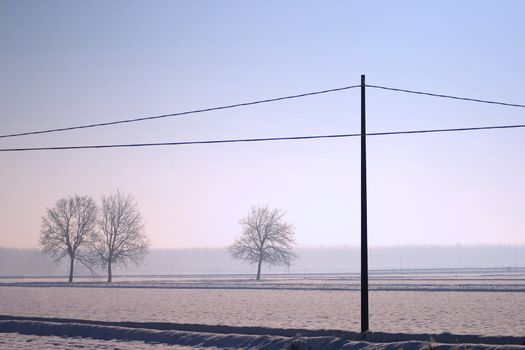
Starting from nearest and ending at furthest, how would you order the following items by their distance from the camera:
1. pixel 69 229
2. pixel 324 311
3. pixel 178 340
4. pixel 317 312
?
pixel 178 340
pixel 317 312
pixel 324 311
pixel 69 229

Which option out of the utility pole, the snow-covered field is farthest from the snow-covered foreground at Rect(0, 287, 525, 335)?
the utility pole

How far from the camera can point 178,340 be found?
1923cm

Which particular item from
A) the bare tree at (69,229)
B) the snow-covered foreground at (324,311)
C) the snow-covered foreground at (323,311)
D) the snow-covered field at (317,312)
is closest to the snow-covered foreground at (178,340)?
the snow-covered field at (317,312)

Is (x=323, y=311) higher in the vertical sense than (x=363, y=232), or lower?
lower

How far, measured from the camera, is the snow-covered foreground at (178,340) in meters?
16.7

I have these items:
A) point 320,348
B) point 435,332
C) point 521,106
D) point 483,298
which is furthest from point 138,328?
point 483,298

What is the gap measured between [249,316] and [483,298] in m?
15.1

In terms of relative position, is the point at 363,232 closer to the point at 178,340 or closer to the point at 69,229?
the point at 178,340

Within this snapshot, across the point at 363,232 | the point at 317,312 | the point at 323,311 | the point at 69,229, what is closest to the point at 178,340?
the point at 363,232

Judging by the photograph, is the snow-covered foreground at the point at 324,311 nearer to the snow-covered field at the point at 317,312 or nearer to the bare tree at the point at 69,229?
the snow-covered field at the point at 317,312

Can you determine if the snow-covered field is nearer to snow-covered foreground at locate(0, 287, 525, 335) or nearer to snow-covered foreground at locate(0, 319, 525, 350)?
snow-covered foreground at locate(0, 287, 525, 335)

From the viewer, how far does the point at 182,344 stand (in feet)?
61.5

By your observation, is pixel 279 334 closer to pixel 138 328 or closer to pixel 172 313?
pixel 138 328

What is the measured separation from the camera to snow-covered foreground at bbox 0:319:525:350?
54.7ft
